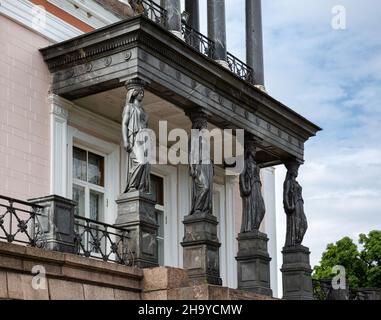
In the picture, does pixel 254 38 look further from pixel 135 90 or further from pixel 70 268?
pixel 70 268

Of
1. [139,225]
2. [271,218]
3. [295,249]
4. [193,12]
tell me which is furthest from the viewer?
[271,218]

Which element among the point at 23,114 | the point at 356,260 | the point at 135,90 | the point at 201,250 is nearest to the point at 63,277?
the point at 201,250

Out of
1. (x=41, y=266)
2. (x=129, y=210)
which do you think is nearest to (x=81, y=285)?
(x=41, y=266)

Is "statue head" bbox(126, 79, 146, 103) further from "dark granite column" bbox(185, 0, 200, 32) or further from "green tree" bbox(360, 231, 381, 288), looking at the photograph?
"green tree" bbox(360, 231, 381, 288)

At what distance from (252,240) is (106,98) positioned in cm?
374

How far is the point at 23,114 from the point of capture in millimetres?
14844

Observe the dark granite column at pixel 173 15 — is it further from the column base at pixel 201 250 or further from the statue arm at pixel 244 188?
the column base at pixel 201 250

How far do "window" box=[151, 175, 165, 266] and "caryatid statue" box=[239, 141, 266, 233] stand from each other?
2189 millimetres

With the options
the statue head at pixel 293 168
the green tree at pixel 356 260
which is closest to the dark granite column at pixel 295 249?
the statue head at pixel 293 168

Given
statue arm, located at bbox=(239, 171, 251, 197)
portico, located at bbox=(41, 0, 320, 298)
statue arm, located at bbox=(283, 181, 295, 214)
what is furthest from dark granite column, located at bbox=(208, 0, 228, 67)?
statue arm, located at bbox=(283, 181, 295, 214)

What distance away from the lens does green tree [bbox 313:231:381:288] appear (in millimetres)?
39438

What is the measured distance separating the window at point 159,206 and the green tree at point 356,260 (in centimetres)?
2187

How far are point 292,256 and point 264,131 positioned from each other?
2.65 meters
